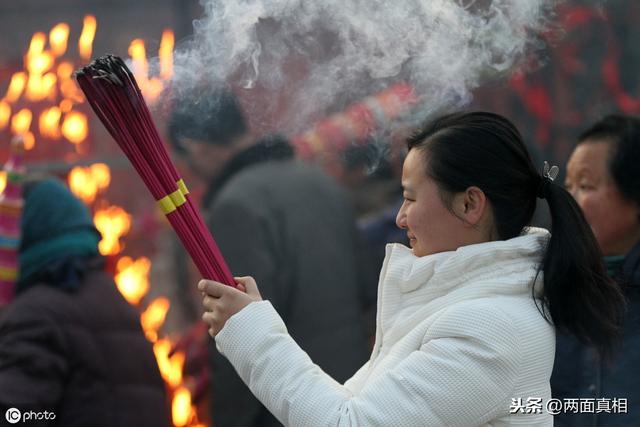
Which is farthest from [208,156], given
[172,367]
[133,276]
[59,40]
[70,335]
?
[133,276]

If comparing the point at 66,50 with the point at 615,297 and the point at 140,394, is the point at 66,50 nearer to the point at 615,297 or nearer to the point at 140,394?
the point at 140,394

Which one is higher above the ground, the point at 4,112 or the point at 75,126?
the point at 4,112

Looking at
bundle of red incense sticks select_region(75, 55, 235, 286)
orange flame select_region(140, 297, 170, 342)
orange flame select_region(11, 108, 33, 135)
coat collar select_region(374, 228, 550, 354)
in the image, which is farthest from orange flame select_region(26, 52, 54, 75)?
coat collar select_region(374, 228, 550, 354)

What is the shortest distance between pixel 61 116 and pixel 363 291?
6.31 feet

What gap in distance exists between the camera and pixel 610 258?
8.14 ft

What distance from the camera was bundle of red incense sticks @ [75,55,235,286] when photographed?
1732 millimetres

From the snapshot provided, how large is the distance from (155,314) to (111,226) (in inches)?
20.0

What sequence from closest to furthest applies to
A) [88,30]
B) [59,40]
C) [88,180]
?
1. [59,40]
2. [88,180]
3. [88,30]

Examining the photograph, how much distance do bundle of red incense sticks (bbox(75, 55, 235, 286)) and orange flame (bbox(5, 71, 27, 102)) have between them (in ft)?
10.1

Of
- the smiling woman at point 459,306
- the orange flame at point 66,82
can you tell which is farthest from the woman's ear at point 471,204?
the orange flame at point 66,82

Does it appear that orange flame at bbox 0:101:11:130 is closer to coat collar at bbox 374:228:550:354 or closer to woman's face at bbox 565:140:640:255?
woman's face at bbox 565:140:640:255

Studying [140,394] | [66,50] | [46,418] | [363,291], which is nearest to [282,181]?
[363,291]

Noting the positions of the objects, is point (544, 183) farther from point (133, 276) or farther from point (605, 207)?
point (133, 276)

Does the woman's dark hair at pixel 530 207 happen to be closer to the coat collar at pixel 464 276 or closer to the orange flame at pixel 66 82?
the coat collar at pixel 464 276
